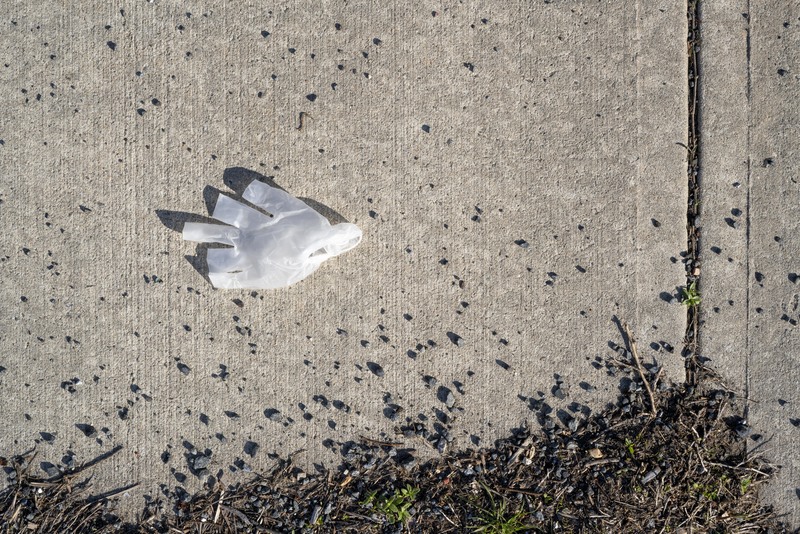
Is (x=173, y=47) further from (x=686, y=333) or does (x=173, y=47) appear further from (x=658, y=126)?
(x=686, y=333)

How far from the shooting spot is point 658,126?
126 inches

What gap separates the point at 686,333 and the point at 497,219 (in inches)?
44.4

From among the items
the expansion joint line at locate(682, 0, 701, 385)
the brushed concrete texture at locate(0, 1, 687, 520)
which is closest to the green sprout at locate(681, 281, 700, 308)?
the expansion joint line at locate(682, 0, 701, 385)

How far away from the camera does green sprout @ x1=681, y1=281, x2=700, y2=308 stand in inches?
125

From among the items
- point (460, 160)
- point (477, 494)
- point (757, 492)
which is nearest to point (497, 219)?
point (460, 160)

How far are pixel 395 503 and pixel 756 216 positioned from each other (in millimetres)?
2330

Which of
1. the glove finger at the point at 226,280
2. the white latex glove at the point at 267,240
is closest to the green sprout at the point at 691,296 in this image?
the white latex glove at the point at 267,240

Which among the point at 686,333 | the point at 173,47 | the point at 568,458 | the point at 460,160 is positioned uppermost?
the point at 173,47

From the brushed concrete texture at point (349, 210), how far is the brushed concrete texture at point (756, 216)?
0.19m

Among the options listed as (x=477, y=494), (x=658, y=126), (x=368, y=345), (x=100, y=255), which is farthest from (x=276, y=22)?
(x=477, y=494)

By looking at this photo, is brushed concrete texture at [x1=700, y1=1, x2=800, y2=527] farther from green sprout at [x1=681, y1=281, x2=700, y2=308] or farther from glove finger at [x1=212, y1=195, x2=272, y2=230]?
glove finger at [x1=212, y1=195, x2=272, y2=230]

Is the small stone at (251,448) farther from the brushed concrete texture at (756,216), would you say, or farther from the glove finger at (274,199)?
the brushed concrete texture at (756,216)

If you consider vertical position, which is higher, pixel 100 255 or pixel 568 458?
pixel 100 255

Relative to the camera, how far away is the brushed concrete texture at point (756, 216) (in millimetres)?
3191
